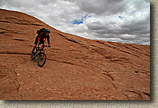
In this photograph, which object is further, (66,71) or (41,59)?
(41,59)

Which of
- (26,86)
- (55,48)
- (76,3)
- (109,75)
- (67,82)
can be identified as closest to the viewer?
(26,86)

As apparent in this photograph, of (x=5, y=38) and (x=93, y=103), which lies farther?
(x=5, y=38)

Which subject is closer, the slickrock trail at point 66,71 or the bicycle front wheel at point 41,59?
the slickrock trail at point 66,71

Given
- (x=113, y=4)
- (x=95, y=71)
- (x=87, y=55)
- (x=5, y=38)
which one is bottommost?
(x=95, y=71)

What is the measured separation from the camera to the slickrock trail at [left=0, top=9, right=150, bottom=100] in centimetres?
308

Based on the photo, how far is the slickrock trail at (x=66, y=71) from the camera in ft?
10.1

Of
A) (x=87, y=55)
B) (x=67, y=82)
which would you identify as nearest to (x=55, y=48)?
(x=87, y=55)

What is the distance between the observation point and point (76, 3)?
15.5 feet

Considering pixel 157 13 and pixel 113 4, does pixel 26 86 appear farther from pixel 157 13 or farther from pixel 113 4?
pixel 157 13

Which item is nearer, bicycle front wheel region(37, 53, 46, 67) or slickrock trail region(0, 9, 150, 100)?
slickrock trail region(0, 9, 150, 100)

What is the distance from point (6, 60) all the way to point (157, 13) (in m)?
6.03

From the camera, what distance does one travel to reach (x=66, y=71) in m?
4.13

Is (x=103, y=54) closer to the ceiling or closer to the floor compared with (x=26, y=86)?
closer to the ceiling

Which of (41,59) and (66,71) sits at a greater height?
(41,59)
